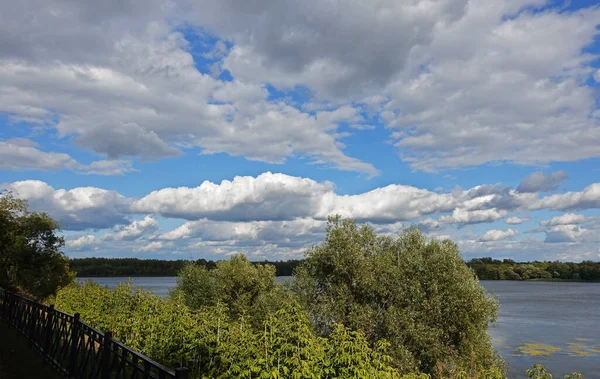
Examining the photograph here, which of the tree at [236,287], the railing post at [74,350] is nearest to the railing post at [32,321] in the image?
the railing post at [74,350]

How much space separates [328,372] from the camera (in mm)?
10359

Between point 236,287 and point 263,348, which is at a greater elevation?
point 263,348

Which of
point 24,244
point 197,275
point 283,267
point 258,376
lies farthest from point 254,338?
point 283,267

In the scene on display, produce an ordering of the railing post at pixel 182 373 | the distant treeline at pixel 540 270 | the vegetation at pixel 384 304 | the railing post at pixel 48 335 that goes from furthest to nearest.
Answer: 1. the distant treeline at pixel 540 270
2. the vegetation at pixel 384 304
3. the railing post at pixel 48 335
4. the railing post at pixel 182 373

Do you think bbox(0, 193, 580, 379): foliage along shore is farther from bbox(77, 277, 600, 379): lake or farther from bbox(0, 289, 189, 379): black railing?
bbox(77, 277, 600, 379): lake

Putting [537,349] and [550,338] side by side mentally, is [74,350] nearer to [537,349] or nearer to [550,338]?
[537,349]

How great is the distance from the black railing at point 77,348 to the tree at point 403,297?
16997 millimetres

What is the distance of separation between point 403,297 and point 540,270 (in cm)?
16757

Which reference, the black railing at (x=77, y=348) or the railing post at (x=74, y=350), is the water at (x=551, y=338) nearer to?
the black railing at (x=77, y=348)

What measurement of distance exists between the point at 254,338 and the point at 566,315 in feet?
264

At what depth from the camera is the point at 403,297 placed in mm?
28500

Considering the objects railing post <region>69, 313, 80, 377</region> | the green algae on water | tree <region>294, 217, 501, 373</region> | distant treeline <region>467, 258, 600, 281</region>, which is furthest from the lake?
distant treeline <region>467, 258, 600, 281</region>

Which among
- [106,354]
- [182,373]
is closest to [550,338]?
[106,354]

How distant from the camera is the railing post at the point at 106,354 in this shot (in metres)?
8.49
